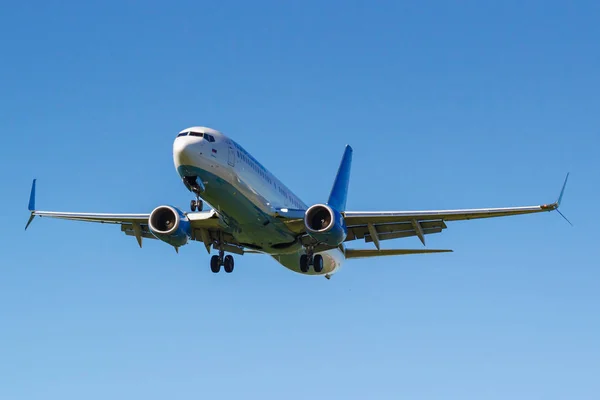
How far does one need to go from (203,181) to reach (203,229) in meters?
6.14

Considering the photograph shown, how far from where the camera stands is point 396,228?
38438 millimetres

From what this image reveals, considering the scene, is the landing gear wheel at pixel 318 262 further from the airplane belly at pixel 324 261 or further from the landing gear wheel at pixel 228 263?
the landing gear wheel at pixel 228 263

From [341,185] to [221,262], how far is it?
1086 centimetres

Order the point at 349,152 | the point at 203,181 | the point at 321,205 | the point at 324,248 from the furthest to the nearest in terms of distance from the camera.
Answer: the point at 349,152 < the point at 324,248 < the point at 321,205 < the point at 203,181

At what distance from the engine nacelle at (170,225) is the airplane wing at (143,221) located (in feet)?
3.23

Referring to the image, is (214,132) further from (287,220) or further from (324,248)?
(324,248)

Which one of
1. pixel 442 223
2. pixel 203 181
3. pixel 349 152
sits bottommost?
pixel 203 181

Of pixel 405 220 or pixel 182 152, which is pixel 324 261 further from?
pixel 182 152

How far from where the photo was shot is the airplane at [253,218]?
32.7 meters

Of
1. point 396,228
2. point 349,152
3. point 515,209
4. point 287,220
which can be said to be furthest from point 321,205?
point 349,152

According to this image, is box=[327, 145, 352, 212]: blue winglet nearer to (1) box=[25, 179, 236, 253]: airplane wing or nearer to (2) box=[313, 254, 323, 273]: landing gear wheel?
(2) box=[313, 254, 323, 273]: landing gear wheel

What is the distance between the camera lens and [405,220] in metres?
36.9

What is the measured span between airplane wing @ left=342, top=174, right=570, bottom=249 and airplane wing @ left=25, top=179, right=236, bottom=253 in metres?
5.39

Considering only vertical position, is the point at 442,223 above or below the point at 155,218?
above
